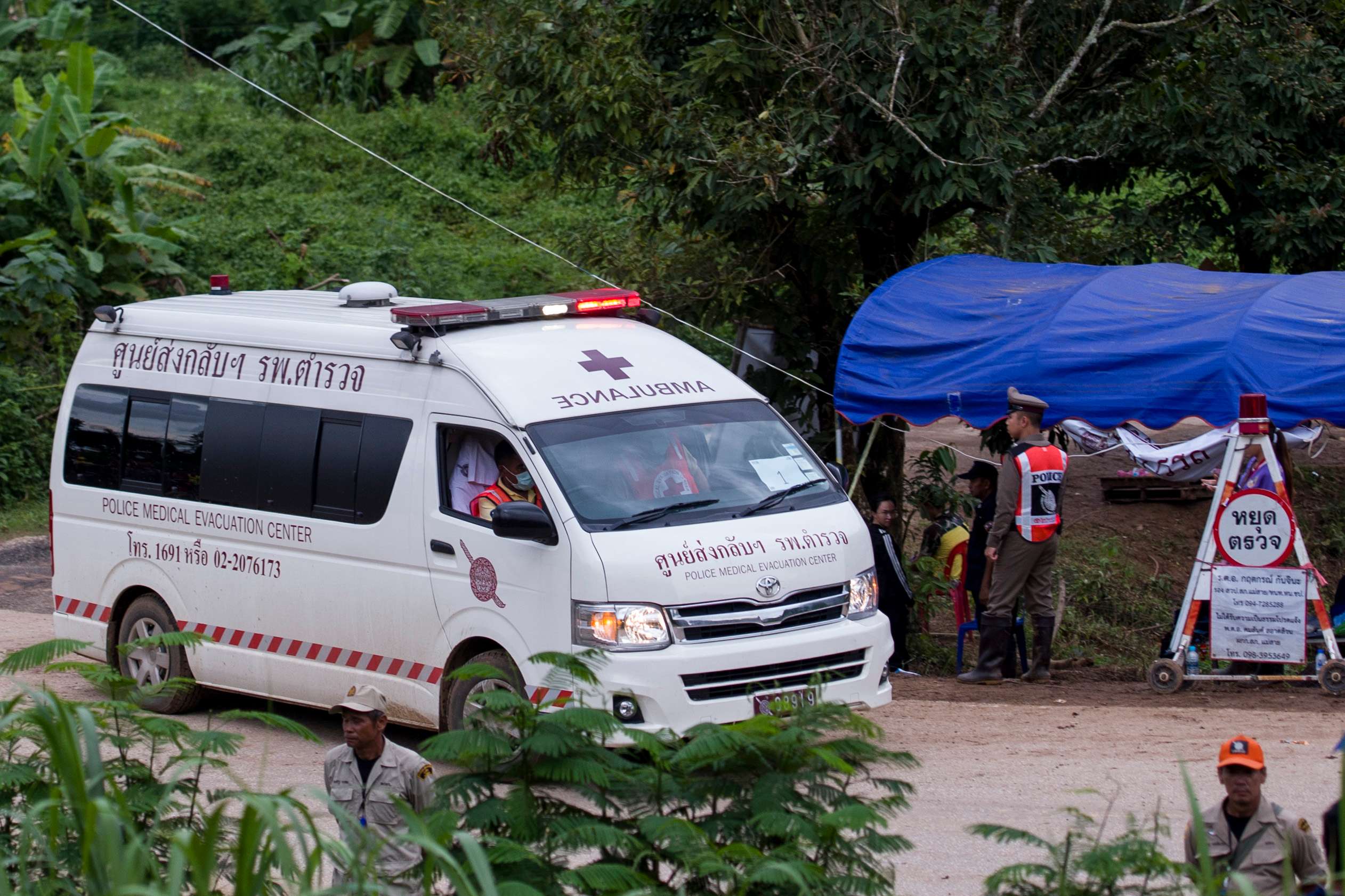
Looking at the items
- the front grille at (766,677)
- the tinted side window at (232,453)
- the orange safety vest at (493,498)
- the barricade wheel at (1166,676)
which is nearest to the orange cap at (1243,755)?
the front grille at (766,677)

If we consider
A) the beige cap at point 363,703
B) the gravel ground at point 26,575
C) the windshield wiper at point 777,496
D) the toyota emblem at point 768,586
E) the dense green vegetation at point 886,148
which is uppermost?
the dense green vegetation at point 886,148

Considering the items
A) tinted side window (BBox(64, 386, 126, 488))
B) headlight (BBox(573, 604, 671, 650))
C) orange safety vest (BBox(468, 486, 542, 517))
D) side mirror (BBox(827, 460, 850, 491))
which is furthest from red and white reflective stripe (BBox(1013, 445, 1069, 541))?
tinted side window (BBox(64, 386, 126, 488))

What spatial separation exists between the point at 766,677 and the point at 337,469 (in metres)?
2.87

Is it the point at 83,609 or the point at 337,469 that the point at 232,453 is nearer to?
the point at 337,469

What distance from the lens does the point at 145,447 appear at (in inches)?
379

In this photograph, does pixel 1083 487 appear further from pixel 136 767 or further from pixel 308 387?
pixel 136 767

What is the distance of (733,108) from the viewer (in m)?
12.1

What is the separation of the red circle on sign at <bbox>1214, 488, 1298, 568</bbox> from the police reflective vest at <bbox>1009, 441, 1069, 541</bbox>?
1.02 m

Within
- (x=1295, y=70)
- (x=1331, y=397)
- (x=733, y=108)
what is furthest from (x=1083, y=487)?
(x=1331, y=397)

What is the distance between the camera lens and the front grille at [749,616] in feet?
24.0

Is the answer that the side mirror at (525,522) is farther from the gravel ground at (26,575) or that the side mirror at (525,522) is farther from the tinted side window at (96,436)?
the gravel ground at (26,575)

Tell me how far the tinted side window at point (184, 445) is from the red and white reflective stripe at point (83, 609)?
3.41 ft

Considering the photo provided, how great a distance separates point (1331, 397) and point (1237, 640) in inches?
64.7

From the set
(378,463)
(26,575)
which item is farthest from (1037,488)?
(26,575)
